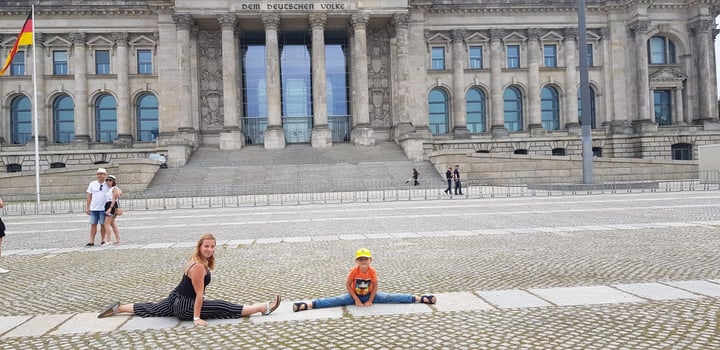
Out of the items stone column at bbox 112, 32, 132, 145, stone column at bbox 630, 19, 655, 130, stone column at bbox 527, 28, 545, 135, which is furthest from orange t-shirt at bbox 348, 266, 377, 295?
stone column at bbox 630, 19, 655, 130

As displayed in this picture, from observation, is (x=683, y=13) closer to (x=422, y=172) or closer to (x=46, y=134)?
(x=422, y=172)

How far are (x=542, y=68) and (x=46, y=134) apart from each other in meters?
45.4

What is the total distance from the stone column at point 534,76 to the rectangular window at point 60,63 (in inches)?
1652

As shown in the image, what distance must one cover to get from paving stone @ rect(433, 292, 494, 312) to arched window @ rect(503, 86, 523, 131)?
45.7 m

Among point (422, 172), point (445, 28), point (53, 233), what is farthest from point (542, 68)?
point (53, 233)

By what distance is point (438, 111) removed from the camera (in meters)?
49.8

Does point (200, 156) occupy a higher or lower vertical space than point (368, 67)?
lower

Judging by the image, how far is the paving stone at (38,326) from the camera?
220 inches

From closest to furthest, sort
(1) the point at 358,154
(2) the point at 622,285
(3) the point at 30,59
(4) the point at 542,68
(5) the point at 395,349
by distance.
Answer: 1. (5) the point at 395,349
2. (2) the point at 622,285
3. (1) the point at 358,154
4. (3) the point at 30,59
5. (4) the point at 542,68

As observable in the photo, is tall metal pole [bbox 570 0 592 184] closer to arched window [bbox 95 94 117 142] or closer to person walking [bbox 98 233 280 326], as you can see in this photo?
person walking [bbox 98 233 280 326]

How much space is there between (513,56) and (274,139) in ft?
79.7

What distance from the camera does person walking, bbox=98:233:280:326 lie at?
5723 millimetres

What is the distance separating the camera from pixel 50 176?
32.9 meters

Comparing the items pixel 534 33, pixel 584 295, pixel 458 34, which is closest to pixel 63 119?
pixel 458 34
